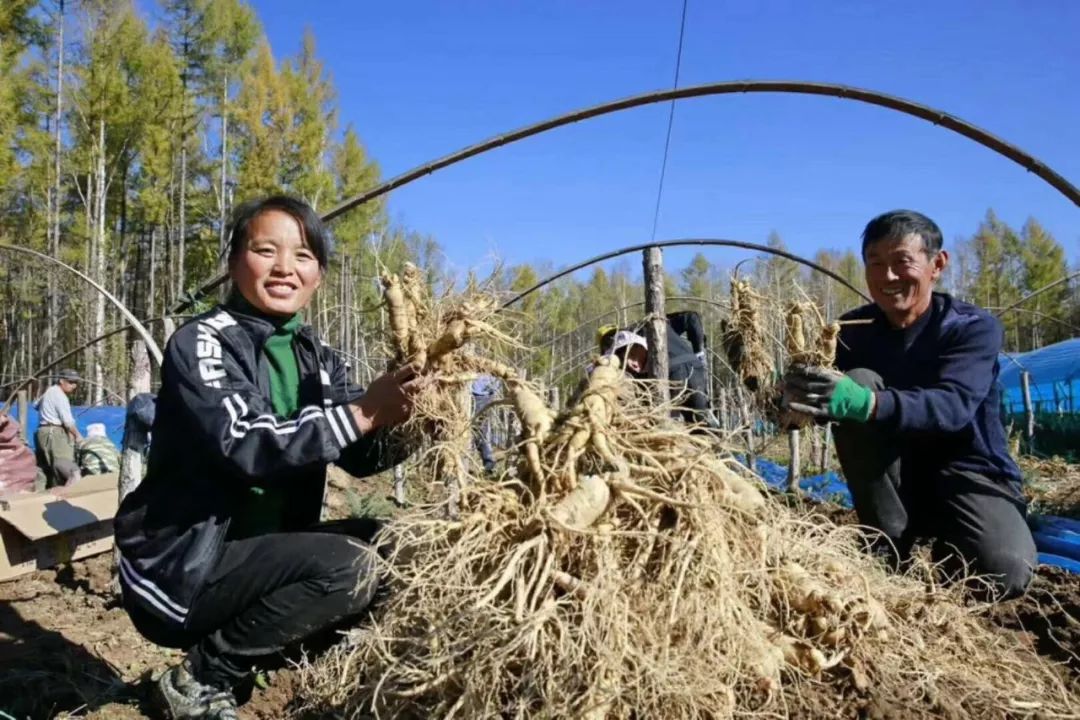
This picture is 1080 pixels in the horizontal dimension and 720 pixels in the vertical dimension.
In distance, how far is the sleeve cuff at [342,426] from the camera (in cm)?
177

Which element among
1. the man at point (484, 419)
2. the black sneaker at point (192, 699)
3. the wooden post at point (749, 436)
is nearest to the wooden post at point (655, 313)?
the wooden post at point (749, 436)

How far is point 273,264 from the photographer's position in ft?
6.42

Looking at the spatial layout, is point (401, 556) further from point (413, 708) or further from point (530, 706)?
point (530, 706)

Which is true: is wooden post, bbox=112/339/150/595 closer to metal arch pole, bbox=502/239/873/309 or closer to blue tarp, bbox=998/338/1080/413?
metal arch pole, bbox=502/239/873/309

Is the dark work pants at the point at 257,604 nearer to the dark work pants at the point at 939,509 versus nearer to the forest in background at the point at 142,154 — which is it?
the dark work pants at the point at 939,509

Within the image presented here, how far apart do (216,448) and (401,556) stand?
0.51 m

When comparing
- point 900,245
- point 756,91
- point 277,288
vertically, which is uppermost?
point 756,91

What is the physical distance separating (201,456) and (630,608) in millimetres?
1121

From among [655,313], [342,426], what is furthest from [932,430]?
[342,426]

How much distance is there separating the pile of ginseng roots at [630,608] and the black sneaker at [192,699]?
0.78ft

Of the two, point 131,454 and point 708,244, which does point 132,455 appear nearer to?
point 131,454

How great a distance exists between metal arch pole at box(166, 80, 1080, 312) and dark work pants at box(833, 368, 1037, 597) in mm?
1342

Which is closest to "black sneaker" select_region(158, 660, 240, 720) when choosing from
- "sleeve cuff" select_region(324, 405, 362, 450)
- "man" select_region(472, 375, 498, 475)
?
"sleeve cuff" select_region(324, 405, 362, 450)

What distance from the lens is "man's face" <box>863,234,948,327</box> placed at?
8.39 ft
